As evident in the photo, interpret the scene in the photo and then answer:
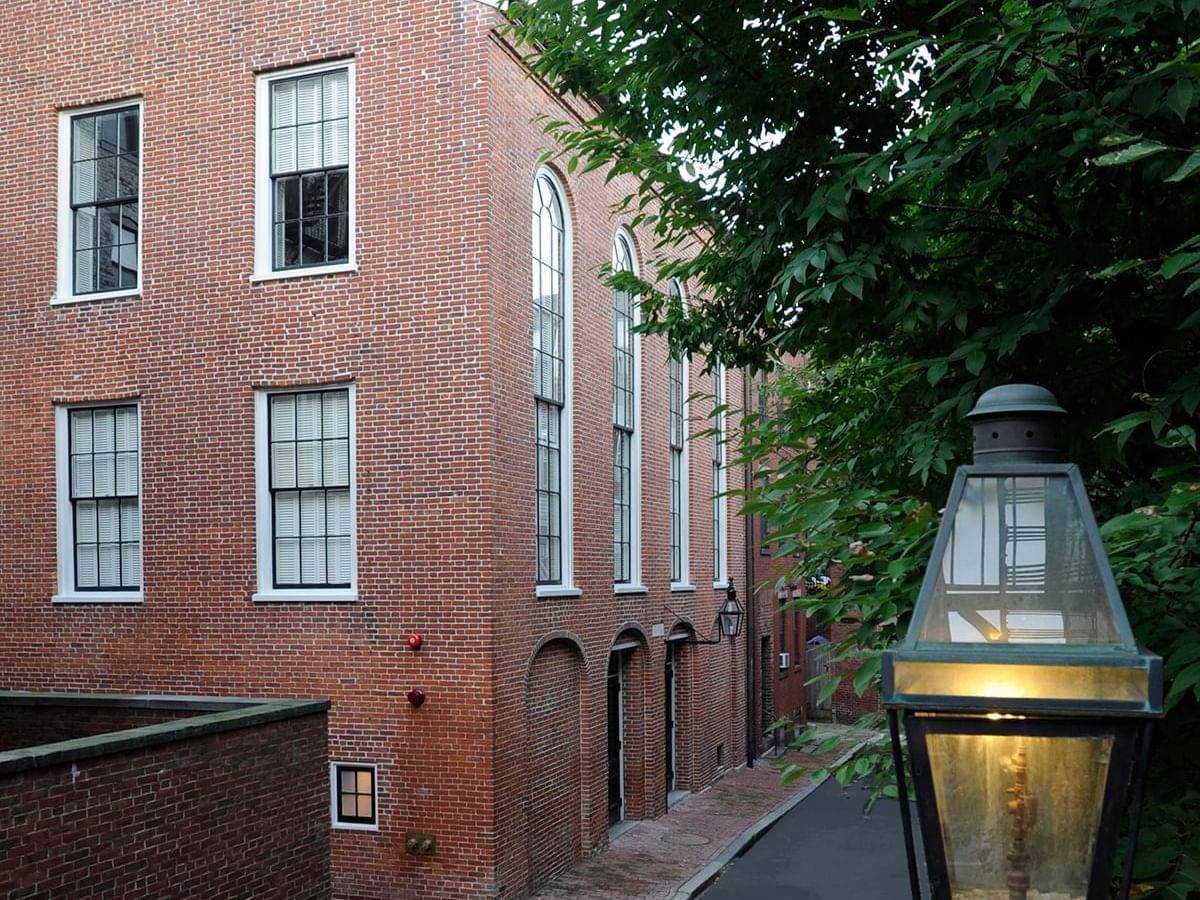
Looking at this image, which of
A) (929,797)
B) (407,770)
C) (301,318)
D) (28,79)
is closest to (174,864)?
(407,770)

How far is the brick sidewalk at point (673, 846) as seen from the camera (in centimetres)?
1407

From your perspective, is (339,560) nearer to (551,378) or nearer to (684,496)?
(551,378)

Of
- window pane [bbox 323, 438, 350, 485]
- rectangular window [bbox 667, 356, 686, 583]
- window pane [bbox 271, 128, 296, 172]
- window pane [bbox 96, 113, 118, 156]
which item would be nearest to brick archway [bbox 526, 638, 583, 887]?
window pane [bbox 323, 438, 350, 485]

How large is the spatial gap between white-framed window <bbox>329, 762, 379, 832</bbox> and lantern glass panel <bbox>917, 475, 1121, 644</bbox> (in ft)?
37.2

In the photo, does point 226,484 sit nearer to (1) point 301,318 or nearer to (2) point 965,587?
(1) point 301,318

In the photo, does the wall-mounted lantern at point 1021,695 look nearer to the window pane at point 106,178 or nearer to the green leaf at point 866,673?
the green leaf at point 866,673

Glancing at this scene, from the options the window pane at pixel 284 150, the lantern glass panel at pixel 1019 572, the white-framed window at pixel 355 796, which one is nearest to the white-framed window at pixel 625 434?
the window pane at pixel 284 150

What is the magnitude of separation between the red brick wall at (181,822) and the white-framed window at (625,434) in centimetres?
789

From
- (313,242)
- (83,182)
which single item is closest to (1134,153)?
(313,242)

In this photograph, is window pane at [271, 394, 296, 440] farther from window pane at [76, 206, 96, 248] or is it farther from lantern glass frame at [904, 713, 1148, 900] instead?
lantern glass frame at [904, 713, 1148, 900]

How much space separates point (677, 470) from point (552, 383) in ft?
20.7

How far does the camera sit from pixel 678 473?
69.6ft

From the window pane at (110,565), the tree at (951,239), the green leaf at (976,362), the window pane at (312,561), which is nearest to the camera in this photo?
the tree at (951,239)

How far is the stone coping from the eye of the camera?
7.66 meters
